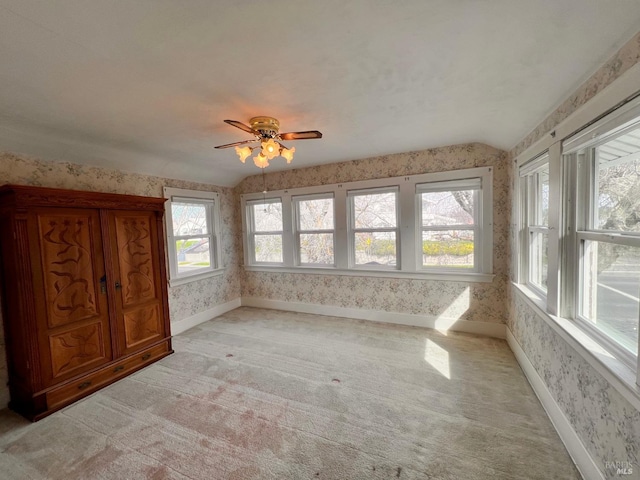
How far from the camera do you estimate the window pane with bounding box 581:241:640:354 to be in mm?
1284

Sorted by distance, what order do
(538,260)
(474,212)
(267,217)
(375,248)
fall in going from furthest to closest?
(267,217)
(375,248)
(474,212)
(538,260)

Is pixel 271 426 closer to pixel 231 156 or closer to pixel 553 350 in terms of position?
pixel 553 350

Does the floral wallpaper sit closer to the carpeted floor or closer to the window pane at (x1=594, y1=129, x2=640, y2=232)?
the carpeted floor

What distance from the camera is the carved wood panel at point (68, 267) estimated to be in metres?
2.17

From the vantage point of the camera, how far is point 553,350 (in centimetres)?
192

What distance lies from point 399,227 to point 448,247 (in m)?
0.68

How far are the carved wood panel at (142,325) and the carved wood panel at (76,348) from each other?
0.78ft

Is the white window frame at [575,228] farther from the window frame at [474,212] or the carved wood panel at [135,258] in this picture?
the carved wood panel at [135,258]

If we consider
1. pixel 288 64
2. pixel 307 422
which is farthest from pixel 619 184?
pixel 307 422

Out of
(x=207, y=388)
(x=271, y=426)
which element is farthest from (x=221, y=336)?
(x=271, y=426)

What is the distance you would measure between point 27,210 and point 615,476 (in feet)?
13.1

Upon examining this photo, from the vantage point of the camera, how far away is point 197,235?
4.17 meters

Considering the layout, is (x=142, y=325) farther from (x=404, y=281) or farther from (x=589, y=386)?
(x=589, y=386)

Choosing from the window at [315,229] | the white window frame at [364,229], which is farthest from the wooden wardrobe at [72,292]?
the white window frame at [364,229]
